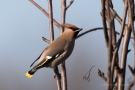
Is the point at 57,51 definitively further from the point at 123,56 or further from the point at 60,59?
the point at 123,56

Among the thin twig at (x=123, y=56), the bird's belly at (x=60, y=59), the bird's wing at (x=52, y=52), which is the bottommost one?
the thin twig at (x=123, y=56)

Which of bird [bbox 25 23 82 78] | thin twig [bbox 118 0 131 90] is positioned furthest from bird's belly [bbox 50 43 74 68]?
thin twig [bbox 118 0 131 90]

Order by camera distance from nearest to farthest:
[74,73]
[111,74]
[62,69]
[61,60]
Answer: [111,74], [62,69], [61,60], [74,73]

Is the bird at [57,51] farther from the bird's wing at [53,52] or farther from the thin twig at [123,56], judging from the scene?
the thin twig at [123,56]

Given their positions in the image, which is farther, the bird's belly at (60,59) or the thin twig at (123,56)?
the bird's belly at (60,59)

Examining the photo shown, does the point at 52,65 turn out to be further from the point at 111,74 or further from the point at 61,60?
the point at 111,74

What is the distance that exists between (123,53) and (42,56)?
60 centimetres

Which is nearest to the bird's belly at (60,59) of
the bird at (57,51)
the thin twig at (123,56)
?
the bird at (57,51)

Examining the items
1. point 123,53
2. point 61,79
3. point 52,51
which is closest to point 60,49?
point 52,51

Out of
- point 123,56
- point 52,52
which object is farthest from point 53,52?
point 123,56

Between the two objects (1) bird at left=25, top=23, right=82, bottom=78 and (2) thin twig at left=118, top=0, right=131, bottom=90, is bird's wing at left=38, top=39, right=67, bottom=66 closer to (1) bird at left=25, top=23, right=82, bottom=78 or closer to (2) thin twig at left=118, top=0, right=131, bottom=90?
(1) bird at left=25, top=23, right=82, bottom=78

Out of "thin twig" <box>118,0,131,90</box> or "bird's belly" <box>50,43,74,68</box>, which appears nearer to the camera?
"thin twig" <box>118,0,131,90</box>

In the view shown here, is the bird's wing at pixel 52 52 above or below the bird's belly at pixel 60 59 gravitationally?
above

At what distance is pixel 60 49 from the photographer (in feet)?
4.20
